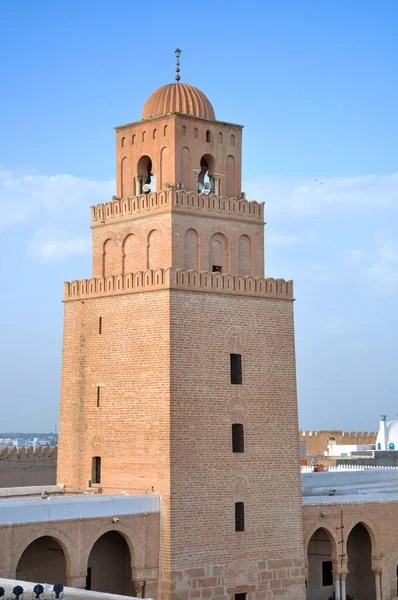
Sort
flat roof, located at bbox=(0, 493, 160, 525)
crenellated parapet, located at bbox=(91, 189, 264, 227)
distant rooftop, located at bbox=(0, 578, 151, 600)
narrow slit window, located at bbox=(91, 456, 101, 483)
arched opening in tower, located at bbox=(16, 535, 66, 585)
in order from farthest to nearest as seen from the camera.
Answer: narrow slit window, located at bbox=(91, 456, 101, 483)
crenellated parapet, located at bbox=(91, 189, 264, 227)
arched opening in tower, located at bbox=(16, 535, 66, 585)
flat roof, located at bbox=(0, 493, 160, 525)
distant rooftop, located at bbox=(0, 578, 151, 600)

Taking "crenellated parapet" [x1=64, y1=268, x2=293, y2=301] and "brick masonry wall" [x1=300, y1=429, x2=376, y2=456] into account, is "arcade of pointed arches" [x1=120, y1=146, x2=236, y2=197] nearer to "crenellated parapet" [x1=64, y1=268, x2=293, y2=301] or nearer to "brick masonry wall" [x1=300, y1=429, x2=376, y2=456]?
"crenellated parapet" [x1=64, y1=268, x2=293, y2=301]

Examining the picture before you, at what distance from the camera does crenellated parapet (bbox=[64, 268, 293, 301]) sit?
86.1 ft

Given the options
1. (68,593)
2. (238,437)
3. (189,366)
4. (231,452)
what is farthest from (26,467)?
(68,593)

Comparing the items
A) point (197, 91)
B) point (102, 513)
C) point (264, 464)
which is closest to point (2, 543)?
point (102, 513)

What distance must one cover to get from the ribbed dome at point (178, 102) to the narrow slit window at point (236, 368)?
6169mm

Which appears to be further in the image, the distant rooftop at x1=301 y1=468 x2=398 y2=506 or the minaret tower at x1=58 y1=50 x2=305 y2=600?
the distant rooftop at x1=301 y1=468 x2=398 y2=506

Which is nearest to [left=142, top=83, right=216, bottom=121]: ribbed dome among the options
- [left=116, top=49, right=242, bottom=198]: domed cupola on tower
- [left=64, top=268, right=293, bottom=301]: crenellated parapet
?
[left=116, top=49, right=242, bottom=198]: domed cupola on tower

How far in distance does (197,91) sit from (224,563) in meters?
11.9

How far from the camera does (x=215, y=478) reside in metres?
26.2

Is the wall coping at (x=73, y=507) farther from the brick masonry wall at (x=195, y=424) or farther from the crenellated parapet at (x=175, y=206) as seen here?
the crenellated parapet at (x=175, y=206)

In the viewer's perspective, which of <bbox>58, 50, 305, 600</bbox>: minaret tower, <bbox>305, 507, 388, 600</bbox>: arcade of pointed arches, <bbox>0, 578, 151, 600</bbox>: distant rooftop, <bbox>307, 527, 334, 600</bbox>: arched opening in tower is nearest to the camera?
<bbox>0, 578, 151, 600</bbox>: distant rooftop

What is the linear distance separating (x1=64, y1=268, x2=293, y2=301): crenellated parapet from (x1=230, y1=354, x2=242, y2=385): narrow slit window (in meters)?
1.57

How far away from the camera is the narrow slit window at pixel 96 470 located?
27359mm

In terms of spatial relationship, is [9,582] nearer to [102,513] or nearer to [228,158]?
[102,513]
